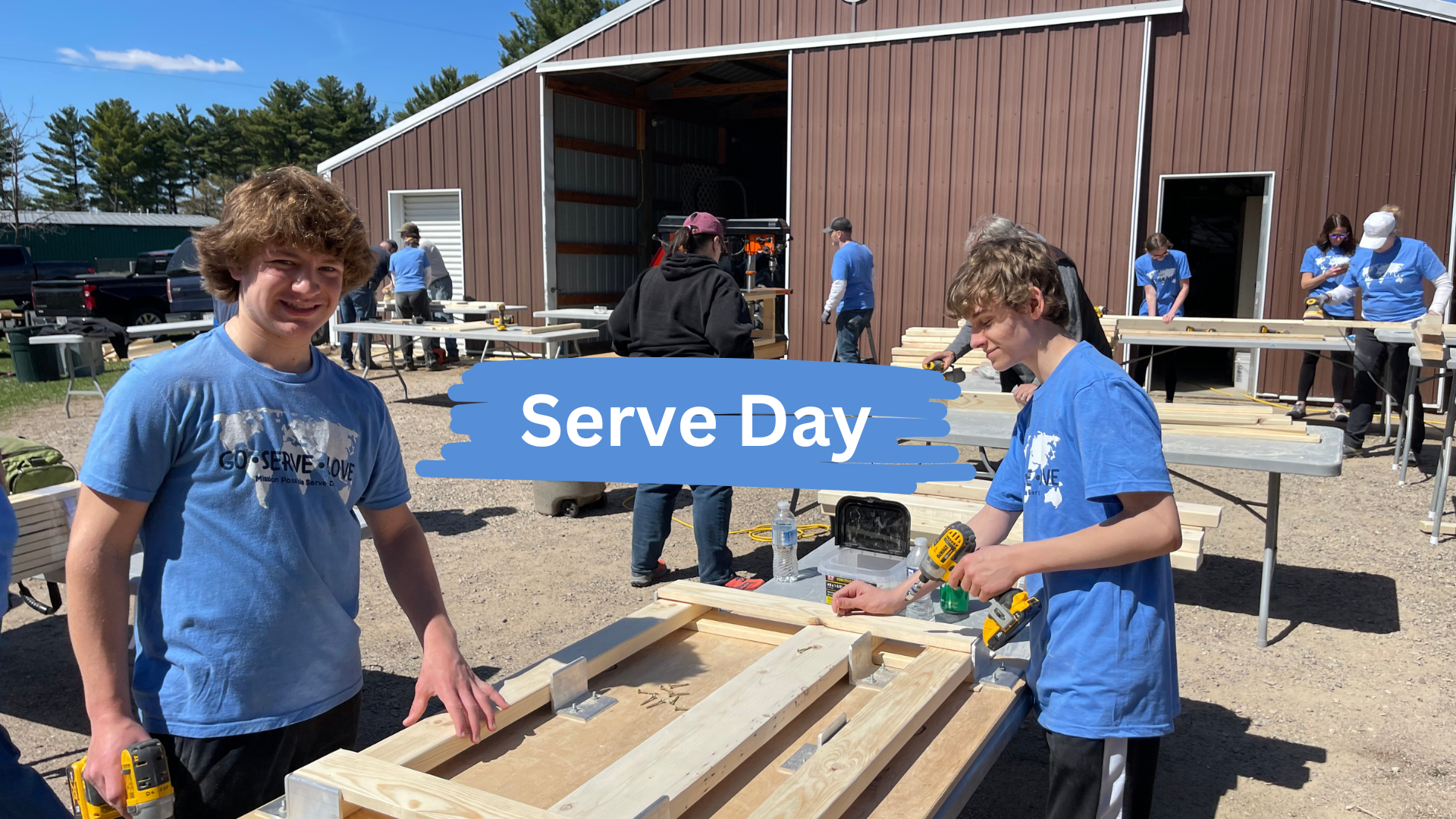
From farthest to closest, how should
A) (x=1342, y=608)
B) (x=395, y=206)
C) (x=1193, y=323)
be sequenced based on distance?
(x=395, y=206) → (x=1193, y=323) → (x=1342, y=608)

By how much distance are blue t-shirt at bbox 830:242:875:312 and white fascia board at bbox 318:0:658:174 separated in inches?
200

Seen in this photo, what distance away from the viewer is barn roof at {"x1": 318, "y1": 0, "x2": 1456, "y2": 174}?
10.5 meters

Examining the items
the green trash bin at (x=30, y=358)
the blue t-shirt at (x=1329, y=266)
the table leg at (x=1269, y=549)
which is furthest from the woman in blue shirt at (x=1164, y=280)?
the green trash bin at (x=30, y=358)

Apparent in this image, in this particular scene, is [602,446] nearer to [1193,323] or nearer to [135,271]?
[1193,323]

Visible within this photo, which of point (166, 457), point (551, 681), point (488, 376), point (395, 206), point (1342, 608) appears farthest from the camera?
point (395, 206)

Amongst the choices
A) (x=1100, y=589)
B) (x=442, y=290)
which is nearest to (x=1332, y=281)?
(x=1100, y=589)

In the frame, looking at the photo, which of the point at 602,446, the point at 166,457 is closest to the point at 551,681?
the point at 166,457

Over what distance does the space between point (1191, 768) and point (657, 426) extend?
3.13 m

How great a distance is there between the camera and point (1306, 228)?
10438 mm

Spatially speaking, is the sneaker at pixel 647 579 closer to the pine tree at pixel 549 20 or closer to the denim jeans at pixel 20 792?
the denim jeans at pixel 20 792

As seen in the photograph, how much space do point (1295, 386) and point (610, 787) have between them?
11.2m

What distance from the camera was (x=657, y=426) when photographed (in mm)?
5488

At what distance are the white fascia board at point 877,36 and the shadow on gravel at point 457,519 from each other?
8.22 metres

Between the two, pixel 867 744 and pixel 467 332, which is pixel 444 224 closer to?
pixel 467 332
